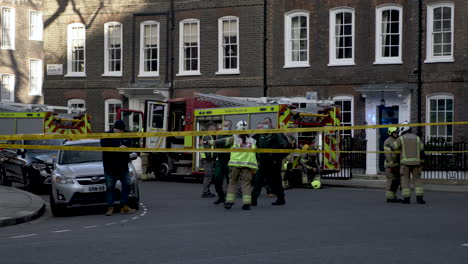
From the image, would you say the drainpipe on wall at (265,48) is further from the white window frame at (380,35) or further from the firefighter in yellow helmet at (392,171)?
the firefighter in yellow helmet at (392,171)

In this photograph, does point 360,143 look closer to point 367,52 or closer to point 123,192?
point 367,52

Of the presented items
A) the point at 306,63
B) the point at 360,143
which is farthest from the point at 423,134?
the point at 306,63

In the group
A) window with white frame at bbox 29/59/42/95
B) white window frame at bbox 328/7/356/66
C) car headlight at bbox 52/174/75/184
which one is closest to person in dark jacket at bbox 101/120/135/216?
car headlight at bbox 52/174/75/184

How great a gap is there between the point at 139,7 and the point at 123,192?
72.8ft

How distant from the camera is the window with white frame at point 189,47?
3681 centimetres

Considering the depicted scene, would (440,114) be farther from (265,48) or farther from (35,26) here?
(35,26)

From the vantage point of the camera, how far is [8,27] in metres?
54.2

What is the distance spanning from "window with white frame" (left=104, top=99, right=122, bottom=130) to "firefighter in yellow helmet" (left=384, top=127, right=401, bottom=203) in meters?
20.7

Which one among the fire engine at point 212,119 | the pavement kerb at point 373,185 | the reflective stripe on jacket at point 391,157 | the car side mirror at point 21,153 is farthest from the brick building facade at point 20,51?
the reflective stripe on jacket at point 391,157

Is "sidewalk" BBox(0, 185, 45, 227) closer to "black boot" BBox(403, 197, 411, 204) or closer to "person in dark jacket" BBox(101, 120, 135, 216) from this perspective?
"person in dark jacket" BBox(101, 120, 135, 216)

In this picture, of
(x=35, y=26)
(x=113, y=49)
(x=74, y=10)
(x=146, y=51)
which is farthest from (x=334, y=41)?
(x=35, y=26)

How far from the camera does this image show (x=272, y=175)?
1895 cm

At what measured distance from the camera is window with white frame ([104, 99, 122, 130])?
38969 mm

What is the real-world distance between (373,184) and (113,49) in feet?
53.0
